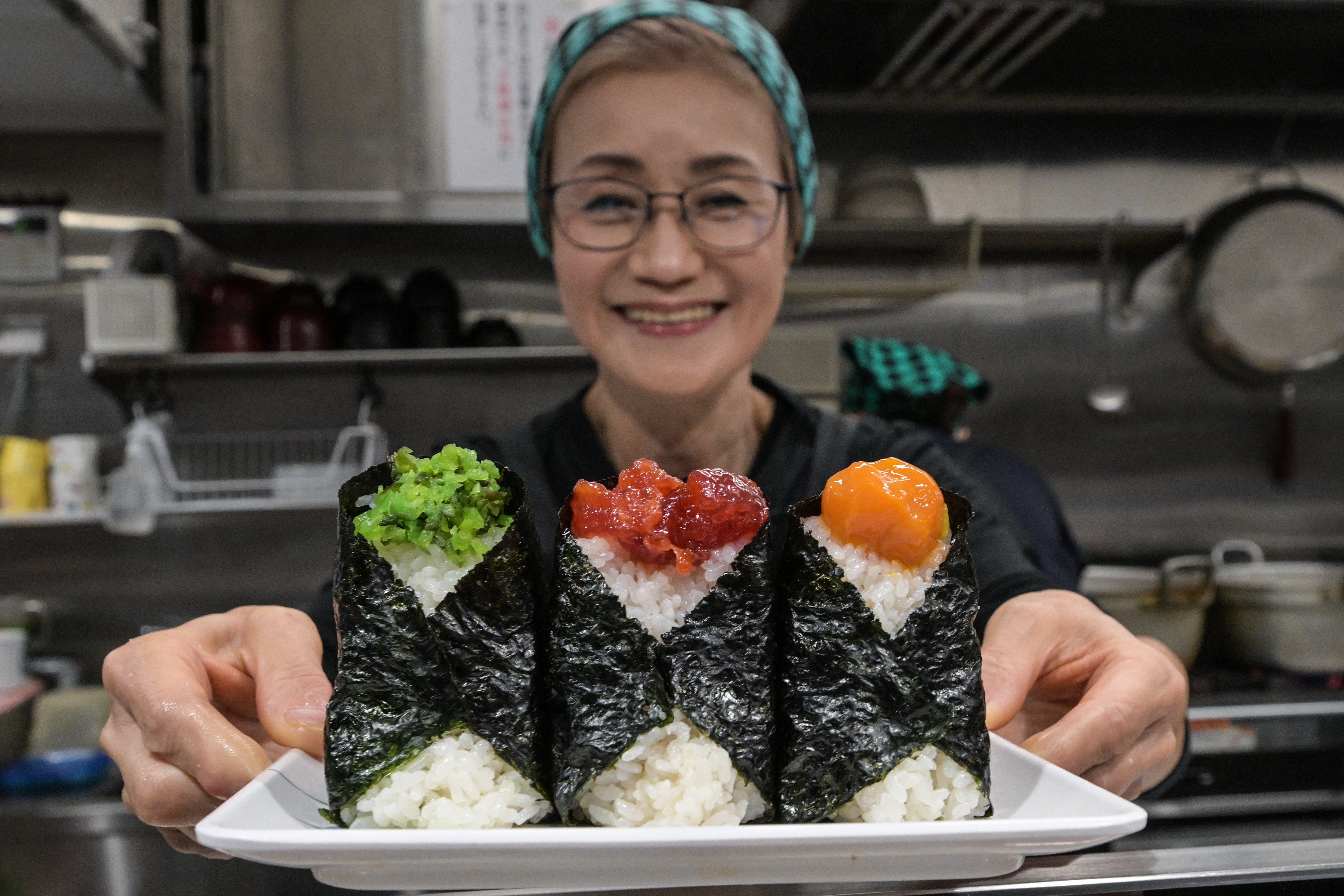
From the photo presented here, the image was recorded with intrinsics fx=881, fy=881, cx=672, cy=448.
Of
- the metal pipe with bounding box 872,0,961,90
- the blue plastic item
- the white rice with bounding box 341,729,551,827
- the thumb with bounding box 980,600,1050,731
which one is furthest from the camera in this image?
the metal pipe with bounding box 872,0,961,90

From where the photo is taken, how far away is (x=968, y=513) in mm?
630

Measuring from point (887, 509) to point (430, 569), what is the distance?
32 centimetres

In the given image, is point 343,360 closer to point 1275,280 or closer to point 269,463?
point 269,463

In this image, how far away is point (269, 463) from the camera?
2.62 m

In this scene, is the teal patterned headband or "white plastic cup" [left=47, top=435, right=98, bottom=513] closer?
the teal patterned headband

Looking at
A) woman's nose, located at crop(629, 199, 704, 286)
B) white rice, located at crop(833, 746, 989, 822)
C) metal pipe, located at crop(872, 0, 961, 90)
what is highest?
metal pipe, located at crop(872, 0, 961, 90)

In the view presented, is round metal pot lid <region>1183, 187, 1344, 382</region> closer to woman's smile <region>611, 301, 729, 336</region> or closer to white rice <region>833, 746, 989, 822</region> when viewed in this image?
woman's smile <region>611, 301, 729, 336</region>

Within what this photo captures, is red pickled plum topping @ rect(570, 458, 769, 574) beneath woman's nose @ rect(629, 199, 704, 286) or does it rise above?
beneath

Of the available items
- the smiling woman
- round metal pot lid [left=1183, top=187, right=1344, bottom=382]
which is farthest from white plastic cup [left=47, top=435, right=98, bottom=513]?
round metal pot lid [left=1183, top=187, right=1344, bottom=382]

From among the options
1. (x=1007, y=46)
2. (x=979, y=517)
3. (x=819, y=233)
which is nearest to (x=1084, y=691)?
(x=979, y=517)

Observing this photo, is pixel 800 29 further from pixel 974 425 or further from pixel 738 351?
pixel 738 351

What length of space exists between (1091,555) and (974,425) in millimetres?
570

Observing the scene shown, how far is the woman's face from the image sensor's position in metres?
1.08

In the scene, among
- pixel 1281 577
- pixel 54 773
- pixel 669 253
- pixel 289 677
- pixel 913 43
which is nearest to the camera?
pixel 289 677
